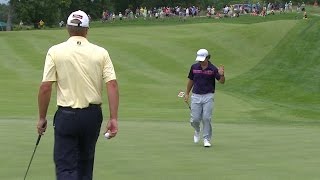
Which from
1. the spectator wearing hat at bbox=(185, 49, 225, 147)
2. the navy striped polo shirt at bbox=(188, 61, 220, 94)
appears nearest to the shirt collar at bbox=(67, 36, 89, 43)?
the spectator wearing hat at bbox=(185, 49, 225, 147)

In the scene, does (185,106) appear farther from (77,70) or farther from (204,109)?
(77,70)

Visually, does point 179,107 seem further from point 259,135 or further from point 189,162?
point 189,162

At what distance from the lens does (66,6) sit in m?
102

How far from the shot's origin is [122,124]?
1948cm

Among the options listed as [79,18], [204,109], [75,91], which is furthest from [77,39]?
[204,109]

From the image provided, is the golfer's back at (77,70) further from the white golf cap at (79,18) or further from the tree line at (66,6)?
the tree line at (66,6)

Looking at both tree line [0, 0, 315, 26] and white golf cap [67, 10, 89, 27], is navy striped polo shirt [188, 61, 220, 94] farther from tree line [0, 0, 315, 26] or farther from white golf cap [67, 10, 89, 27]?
tree line [0, 0, 315, 26]

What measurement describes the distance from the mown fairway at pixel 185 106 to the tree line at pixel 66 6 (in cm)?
3728

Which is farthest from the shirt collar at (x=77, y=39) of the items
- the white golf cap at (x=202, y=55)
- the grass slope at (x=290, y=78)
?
the grass slope at (x=290, y=78)

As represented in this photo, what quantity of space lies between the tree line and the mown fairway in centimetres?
3728

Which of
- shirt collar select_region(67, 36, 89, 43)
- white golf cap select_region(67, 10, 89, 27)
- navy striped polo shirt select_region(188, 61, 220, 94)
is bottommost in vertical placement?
navy striped polo shirt select_region(188, 61, 220, 94)

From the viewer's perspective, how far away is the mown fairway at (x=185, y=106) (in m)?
11.2

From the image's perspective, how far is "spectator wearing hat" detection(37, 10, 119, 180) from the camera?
25.0 ft

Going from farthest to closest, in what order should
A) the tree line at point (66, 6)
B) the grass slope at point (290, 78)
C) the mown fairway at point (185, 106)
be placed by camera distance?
the tree line at point (66, 6) → the grass slope at point (290, 78) → the mown fairway at point (185, 106)
